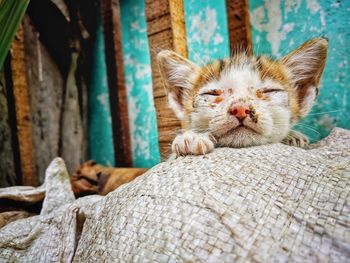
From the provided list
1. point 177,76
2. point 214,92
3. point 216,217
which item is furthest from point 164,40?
point 216,217

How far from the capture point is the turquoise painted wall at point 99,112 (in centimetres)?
219

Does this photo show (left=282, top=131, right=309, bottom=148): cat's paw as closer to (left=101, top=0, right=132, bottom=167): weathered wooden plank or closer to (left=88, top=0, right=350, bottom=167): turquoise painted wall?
(left=88, top=0, right=350, bottom=167): turquoise painted wall

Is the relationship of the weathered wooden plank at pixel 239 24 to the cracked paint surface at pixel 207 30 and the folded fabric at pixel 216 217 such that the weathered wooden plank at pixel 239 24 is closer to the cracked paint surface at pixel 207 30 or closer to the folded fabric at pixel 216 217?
the cracked paint surface at pixel 207 30

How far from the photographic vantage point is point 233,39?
4.56ft

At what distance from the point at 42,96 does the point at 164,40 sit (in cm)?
118

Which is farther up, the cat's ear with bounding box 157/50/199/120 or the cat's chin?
the cat's ear with bounding box 157/50/199/120

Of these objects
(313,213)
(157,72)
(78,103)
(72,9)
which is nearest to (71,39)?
(72,9)

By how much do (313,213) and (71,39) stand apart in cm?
205

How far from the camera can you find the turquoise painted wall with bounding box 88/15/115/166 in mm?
2186

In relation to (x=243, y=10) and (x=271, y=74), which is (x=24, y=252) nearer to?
(x=271, y=74)

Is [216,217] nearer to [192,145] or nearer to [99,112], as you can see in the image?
[192,145]

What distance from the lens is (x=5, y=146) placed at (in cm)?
160

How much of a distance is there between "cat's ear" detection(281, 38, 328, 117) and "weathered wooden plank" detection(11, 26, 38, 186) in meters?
1.44

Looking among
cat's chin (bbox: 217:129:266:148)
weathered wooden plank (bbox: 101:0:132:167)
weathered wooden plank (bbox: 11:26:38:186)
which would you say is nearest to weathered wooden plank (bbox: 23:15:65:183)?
weathered wooden plank (bbox: 11:26:38:186)
